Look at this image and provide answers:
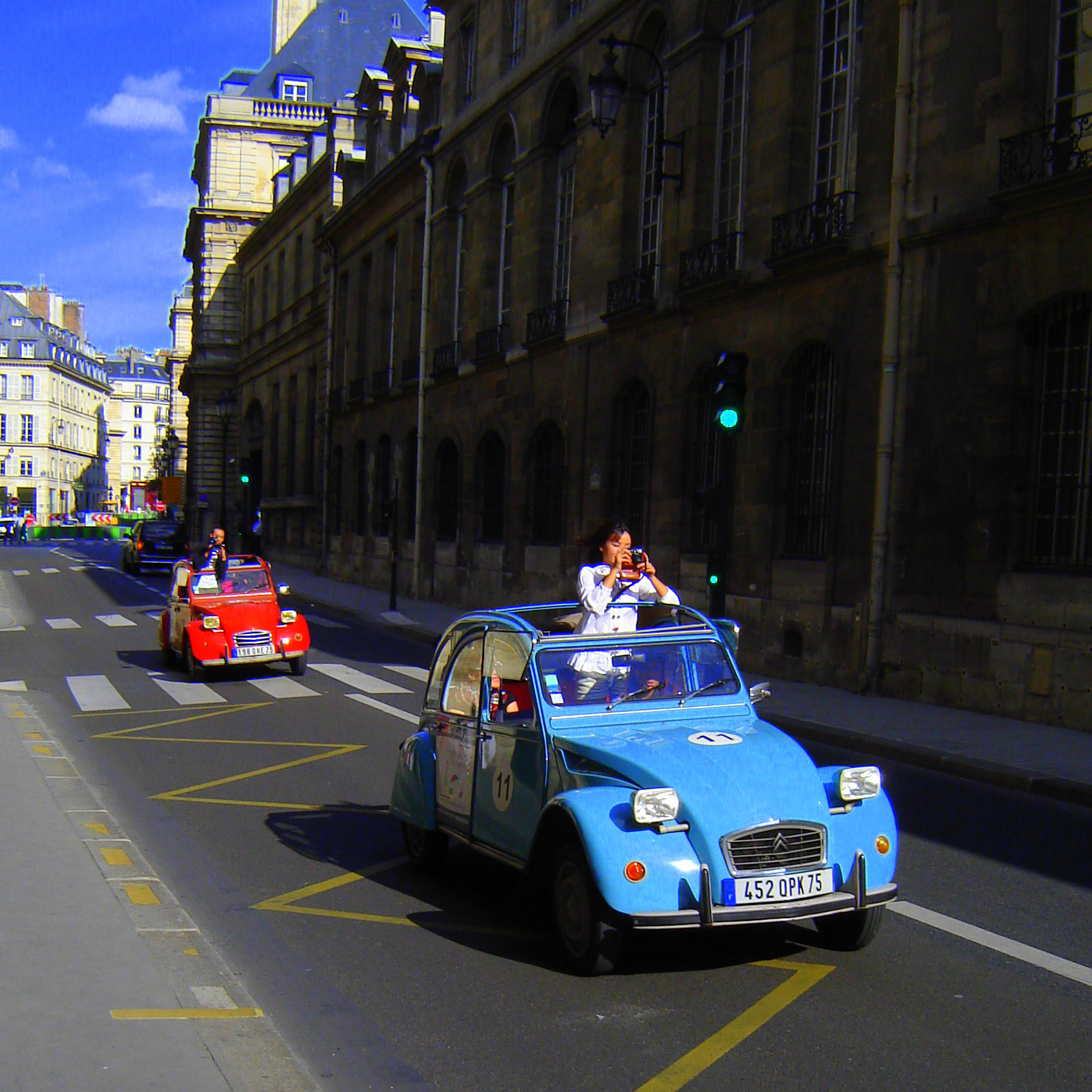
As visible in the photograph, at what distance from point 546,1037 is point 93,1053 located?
5.01ft

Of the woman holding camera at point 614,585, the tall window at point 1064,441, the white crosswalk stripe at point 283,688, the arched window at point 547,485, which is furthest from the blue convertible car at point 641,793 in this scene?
the arched window at point 547,485

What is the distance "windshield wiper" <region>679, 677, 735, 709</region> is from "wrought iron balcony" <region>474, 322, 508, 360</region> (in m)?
23.3

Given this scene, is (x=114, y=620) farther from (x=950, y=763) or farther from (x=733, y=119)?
(x=950, y=763)

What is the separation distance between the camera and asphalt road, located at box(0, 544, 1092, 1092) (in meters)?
4.43

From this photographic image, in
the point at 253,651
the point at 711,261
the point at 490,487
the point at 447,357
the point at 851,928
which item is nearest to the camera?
the point at 851,928

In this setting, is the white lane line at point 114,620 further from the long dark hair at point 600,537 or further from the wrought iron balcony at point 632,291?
the long dark hair at point 600,537

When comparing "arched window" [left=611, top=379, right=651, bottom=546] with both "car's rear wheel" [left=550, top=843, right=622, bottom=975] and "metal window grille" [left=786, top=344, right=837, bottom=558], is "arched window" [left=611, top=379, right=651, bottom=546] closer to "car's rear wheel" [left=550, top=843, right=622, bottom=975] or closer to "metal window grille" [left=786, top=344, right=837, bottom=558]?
"metal window grille" [left=786, top=344, right=837, bottom=558]

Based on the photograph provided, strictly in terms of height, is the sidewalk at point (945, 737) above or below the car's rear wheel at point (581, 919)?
below

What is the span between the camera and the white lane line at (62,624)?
25203 millimetres

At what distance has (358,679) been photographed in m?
17.4

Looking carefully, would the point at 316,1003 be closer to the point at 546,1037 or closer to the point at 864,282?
the point at 546,1037

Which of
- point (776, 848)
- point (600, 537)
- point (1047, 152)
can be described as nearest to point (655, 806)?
point (776, 848)

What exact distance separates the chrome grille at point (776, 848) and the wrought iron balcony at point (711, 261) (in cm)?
1491

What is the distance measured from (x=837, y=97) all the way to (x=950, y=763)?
421 inches
